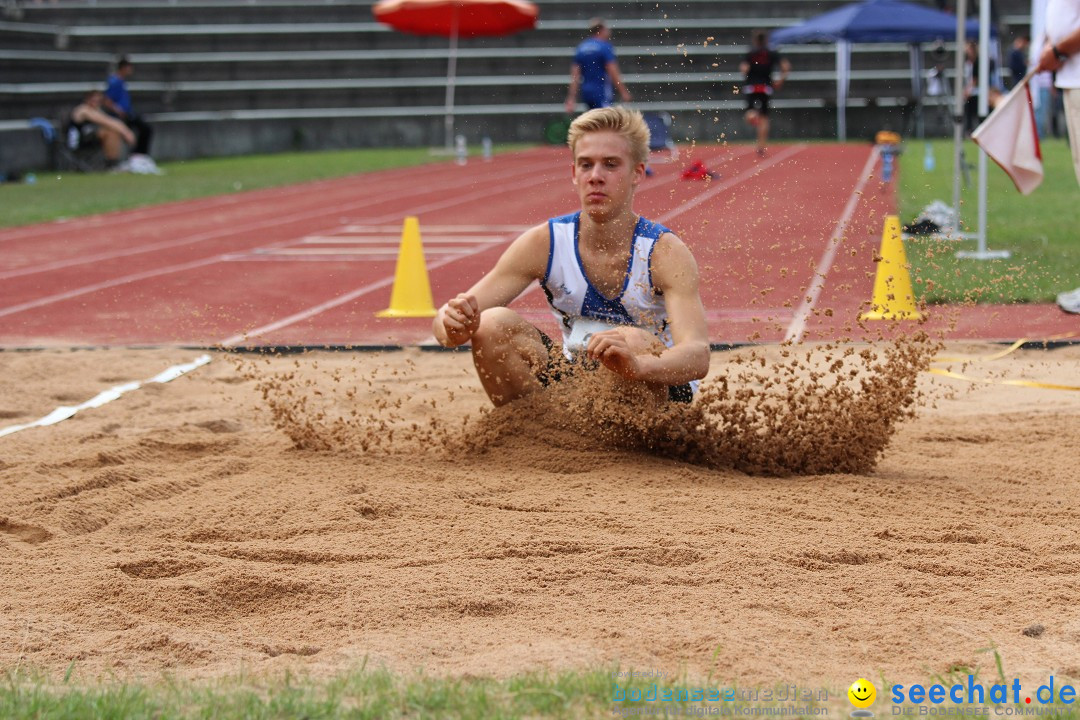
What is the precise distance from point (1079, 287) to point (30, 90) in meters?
18.6

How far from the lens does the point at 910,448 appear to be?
4.84 metres

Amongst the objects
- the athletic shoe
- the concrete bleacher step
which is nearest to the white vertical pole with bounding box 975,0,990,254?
the athletic shoe

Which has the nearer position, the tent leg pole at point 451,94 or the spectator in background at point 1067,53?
the spectator in background at point 1067,53

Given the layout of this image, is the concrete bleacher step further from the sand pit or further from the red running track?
the sand pit

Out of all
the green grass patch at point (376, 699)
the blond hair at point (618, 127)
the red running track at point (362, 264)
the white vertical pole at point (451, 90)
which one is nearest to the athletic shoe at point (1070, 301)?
the red running track at point (362, 264)

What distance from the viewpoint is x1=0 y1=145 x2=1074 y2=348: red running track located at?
7.18m

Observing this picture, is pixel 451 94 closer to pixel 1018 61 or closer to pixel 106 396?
pixel 1018 61

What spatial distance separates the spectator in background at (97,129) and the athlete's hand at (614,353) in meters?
19.0

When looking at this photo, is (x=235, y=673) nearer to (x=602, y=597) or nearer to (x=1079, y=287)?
(x=602, y=597)

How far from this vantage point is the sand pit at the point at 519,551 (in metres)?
2.78

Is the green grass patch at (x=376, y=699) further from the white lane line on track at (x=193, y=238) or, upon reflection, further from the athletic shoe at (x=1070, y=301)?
the white lane line on track at (x=193, y=238)

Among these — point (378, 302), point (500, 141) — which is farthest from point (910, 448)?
point (500, 141)

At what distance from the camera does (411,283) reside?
7.96 meters

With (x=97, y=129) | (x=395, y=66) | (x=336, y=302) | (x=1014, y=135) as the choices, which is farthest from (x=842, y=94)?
(x=336, y=302)
